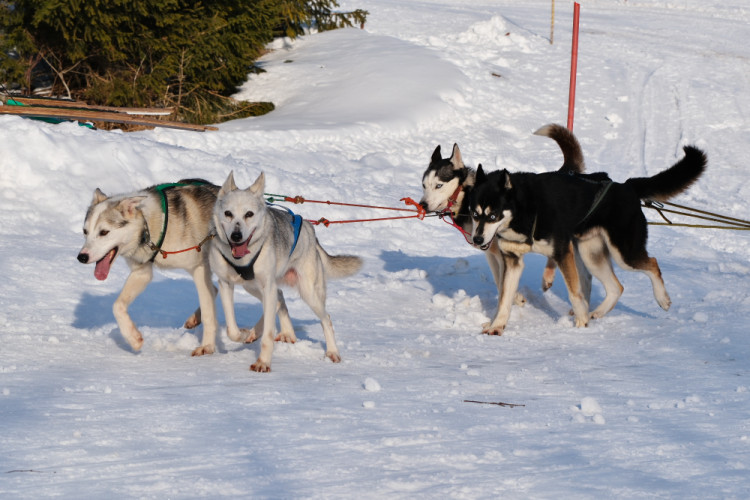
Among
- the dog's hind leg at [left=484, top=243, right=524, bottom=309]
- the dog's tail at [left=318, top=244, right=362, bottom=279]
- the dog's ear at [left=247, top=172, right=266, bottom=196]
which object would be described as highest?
the dog's ear at [left=247, top=172, right=266, bottom=196]

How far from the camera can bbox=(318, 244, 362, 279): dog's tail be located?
517 centimetres

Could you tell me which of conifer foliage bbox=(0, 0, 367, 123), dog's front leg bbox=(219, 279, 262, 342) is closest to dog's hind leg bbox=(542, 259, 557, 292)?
dog's front leg bbox=(219, 279, 262, 342)

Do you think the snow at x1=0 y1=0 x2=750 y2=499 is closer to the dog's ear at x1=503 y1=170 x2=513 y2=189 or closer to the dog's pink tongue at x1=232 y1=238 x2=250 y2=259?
the dog's pink tongue at x1=232 y1=238 x2=250 y2=259

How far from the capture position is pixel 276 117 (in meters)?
14.8

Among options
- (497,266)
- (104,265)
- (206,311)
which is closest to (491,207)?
(497,266)

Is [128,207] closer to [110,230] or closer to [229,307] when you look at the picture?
[110,230]

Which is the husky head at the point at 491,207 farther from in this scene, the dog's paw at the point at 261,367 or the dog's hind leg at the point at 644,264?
the dog's paw at the point at 261,367

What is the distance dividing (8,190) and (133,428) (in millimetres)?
5024

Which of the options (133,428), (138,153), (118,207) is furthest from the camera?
(138,153)

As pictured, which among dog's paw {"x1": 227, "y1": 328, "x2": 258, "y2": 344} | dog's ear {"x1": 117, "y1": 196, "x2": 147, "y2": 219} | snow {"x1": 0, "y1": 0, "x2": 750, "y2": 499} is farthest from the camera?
dog's paw {"x1": 227, "y1": 328, "x2": 258, "y2": 344}

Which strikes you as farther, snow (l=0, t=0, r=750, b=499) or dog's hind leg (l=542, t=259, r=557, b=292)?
dog's hind leg (l=542, t=259, r=557, b=292)

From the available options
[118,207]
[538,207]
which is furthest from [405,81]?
[118,207]

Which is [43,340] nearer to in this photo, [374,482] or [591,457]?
[374,482]

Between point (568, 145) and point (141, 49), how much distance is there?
1051 cm
